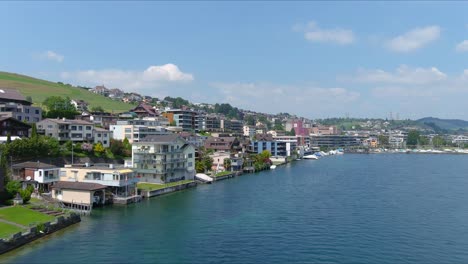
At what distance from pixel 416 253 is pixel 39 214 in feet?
91.2

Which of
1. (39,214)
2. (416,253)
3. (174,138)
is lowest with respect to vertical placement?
(416,253)

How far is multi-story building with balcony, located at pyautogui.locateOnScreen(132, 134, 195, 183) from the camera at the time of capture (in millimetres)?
55000

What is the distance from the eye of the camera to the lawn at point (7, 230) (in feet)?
83.8

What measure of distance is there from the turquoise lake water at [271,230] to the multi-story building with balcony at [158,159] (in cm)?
645

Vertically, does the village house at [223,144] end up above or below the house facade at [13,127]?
below

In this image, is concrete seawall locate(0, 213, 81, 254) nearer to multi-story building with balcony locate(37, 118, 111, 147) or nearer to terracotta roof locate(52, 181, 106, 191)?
terracotta roof locate(52, 181, 106, 191)

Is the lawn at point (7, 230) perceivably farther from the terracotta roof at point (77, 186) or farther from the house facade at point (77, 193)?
the terracotta roof at point (77, 186)

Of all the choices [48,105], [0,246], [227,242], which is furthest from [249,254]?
[48,105]

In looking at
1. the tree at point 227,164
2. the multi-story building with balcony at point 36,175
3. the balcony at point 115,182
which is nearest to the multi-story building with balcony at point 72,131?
the multi-story building with balcony at point 36,175

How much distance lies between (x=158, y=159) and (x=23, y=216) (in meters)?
25.7

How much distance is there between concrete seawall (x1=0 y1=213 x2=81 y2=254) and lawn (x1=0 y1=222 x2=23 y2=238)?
55 cm

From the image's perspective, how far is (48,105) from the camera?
89.2 m

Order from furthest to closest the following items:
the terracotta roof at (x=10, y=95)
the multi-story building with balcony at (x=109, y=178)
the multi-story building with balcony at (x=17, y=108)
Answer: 1. the terracotta roof at (x=10, y=95)
2. the multi-story building with balcony at (x=17, y=108)
3. the multi-story building with balcony at (x=109, y=178)

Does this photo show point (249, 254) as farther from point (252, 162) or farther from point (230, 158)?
point (252, 162)
